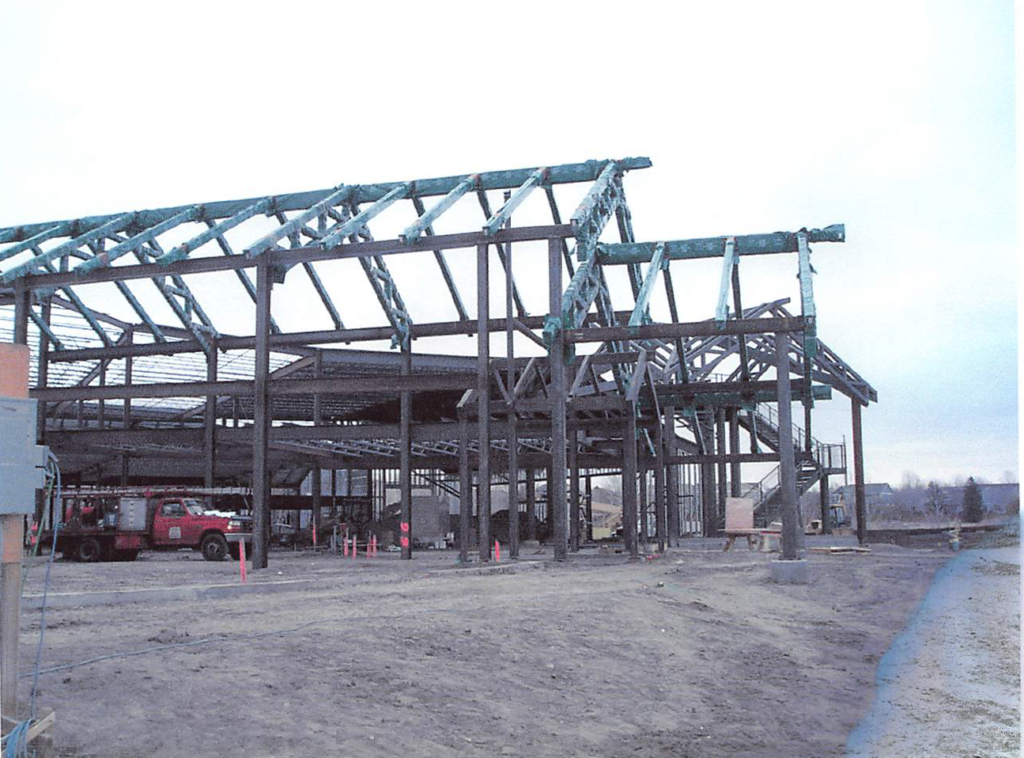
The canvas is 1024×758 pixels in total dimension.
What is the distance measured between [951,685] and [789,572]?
6.71 metres

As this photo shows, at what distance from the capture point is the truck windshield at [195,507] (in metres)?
27.7

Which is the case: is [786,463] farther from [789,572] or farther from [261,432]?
[261,432]

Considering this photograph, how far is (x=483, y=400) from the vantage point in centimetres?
2148

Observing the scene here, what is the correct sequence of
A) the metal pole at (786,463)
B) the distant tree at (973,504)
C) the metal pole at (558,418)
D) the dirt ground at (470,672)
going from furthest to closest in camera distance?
the metal pole at (558,418)
the metal pole at (786,463)
the distant tree at (973,504)
the dirt ground at (470,672)

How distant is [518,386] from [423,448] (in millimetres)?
15517

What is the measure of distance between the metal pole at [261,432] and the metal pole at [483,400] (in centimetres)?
442

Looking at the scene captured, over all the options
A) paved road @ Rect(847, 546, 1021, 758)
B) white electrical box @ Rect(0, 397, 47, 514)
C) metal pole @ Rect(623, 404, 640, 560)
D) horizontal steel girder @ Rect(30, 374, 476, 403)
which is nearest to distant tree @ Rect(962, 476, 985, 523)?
paved road @ Rect(847, 546, 1021, 758)

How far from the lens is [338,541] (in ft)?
112

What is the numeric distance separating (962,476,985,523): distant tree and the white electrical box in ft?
28.8

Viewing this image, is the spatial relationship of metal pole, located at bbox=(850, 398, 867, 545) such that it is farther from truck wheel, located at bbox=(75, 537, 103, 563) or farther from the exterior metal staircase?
truck wheel, located at bbox=(75, 537, 103, 563)

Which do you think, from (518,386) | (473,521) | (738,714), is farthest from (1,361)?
(473,521)

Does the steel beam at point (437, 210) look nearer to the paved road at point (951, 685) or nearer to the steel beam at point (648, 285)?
the steel beam at point (648, 285)

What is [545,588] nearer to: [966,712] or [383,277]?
[966,712]

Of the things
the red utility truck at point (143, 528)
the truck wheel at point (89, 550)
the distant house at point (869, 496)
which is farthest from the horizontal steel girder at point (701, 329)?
the distant house at point (869, 496)
